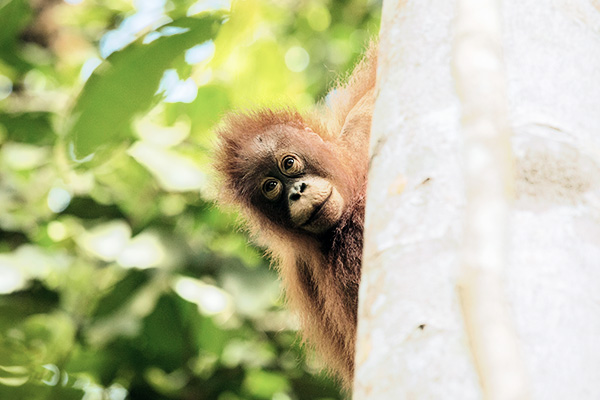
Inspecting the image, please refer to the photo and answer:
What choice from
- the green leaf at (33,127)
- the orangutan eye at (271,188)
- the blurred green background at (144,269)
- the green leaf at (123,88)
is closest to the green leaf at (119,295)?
the blurred green background at (144,269)

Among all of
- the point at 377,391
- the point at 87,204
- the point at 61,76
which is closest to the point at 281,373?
the point at 87,204

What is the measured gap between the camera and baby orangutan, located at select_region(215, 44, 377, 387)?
333cm

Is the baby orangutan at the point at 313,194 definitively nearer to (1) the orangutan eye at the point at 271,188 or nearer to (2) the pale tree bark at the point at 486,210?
(1) the orangutan eye at the point at 271,188

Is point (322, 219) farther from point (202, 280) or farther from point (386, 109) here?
point (386, 109)

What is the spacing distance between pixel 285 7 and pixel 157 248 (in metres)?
2.36

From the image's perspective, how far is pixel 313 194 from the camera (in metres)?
3.31

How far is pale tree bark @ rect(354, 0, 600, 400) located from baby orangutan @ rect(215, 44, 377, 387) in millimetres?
2121

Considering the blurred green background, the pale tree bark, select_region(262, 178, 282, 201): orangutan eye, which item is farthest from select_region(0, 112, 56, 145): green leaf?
the pale tree bark

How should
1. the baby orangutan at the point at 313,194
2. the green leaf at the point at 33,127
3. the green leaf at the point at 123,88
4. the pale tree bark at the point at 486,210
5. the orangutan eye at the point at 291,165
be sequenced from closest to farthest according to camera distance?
1. the pale tree bark at the point at 486,210
2. the green leaf at the point at 123,88
3. the baby orangutan at the point at 313,194
4. the orangutan eye at the point at 291,165
5. the green leaf at the point at 33,127

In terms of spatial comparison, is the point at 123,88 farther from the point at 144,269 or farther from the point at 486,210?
the point at 144,269

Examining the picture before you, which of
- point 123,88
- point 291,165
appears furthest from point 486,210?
point 291,165

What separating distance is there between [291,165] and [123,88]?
1.68 metres

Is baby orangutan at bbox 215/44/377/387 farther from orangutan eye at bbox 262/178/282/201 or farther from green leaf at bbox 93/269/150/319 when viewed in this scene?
green leaf at bbox 93/269/150/319

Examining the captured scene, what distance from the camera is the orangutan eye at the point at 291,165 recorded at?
3531 mm
